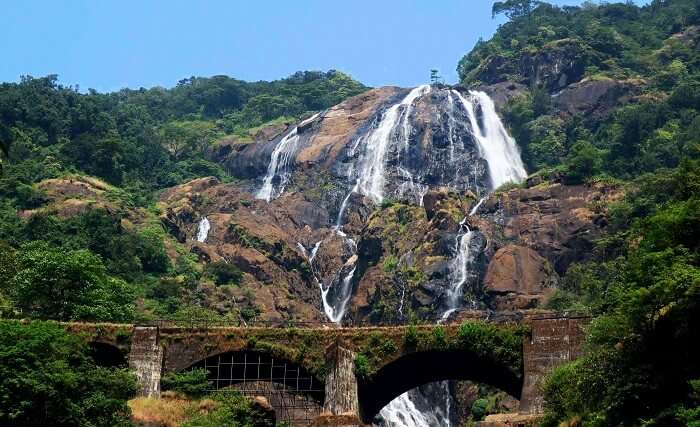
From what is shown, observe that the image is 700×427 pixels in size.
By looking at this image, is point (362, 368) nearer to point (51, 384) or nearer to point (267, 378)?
point (267, 378)

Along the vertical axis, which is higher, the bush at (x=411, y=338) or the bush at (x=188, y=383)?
the bush at (x=411, y=338)

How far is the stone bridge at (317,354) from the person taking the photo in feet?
163

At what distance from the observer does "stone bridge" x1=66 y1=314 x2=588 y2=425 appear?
4956cm

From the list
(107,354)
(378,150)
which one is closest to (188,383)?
(107,354)

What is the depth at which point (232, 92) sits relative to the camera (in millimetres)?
160000

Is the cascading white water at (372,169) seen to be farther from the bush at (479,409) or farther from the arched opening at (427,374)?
the arched opening at (427,374)

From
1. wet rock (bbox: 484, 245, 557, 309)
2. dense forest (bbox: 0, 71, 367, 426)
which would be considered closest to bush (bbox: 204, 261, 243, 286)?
dense forest (bbox: 0, 71, 367, 426)

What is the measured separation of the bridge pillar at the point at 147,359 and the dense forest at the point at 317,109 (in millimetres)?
2936

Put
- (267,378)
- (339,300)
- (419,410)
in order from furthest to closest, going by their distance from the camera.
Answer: (339,300), (419,410), (267,378)

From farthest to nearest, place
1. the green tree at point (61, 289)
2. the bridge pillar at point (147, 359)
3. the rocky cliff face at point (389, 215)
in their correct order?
the rocky cliff face at point (389, 215)
the green tree at point (61, 289)
the bridge pillar at point (147, 359)

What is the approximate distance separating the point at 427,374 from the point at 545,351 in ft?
26.9

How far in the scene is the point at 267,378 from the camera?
51.6 m

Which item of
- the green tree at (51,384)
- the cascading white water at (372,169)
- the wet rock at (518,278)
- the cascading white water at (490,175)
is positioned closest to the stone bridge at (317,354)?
the green tree at (51,384)

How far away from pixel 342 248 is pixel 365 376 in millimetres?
43870
